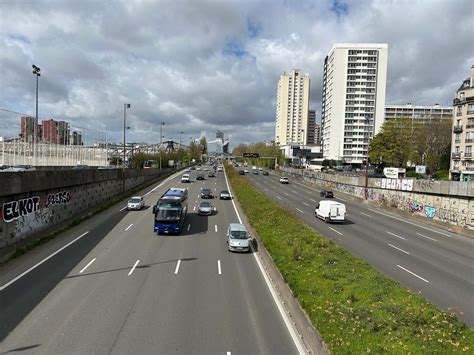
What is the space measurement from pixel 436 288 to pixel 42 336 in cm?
1658

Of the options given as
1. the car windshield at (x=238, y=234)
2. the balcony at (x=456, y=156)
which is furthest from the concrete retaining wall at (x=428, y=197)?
the balcony at (x=456, y=156)

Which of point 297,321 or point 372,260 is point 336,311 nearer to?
point 297,321

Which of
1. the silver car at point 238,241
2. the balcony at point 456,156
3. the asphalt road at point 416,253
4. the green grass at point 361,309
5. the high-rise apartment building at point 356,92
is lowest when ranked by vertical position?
the asphalt road at point 416,253

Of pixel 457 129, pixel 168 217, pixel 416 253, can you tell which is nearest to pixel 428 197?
pixel 416 253

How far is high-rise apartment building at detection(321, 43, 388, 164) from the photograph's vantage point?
526 feet

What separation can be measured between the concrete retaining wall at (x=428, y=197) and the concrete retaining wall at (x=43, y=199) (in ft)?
125

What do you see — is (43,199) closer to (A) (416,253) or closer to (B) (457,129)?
(A) (416,253)

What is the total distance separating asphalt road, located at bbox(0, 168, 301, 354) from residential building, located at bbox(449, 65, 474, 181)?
67141mm

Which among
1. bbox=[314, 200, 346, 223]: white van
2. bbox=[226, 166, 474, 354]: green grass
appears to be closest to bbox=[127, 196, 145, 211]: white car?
bbox=[314, 200, 346, 223]: white van

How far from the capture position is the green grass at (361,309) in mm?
9969

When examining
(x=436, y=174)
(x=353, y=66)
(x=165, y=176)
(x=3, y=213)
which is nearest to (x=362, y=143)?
(x=353, y=66)

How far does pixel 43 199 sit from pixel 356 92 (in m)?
155

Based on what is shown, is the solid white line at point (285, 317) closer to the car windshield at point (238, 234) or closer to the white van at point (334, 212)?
Result: the car windshield at point (238, 234)

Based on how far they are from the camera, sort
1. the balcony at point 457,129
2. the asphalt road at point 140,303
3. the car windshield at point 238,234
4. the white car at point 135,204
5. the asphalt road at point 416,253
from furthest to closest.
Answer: the balcony at point 457,129
the white car at point 135,204
the car windshield at point 238,234
the asphalt road at point 416,253
the asphalt road at point 140,303
